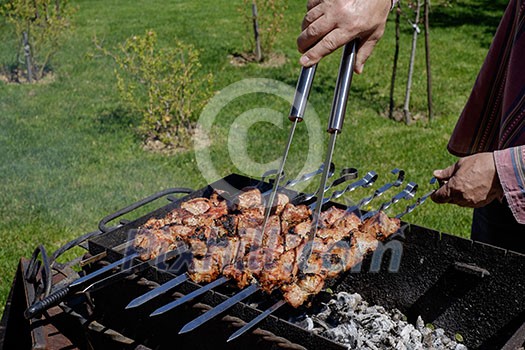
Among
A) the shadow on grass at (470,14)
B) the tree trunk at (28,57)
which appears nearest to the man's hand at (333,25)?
the tree trunk at (28,57)

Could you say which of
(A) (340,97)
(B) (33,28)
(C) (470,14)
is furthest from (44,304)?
(C) (470,14)

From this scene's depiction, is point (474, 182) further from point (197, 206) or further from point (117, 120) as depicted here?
point (117, 120)

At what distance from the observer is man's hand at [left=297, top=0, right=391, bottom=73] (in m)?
1.90

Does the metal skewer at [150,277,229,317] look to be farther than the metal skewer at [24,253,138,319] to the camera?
No

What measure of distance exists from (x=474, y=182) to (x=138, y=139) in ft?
17.0

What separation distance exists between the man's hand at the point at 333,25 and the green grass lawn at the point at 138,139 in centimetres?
294

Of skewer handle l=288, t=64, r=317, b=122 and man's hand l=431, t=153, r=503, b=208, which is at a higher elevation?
skewer handle l=288, t=64, r=317, b=122

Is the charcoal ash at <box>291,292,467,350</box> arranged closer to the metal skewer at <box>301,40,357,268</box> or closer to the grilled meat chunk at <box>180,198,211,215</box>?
the metal skewer at <box>301,40,357,268</box>

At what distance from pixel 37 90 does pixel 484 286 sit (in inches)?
289

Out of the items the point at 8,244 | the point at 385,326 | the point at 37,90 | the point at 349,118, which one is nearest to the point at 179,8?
the point at 37,90

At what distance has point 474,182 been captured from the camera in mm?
1929

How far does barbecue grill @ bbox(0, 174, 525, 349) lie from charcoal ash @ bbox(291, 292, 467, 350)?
0.17 ft

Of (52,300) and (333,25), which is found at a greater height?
(333,25)

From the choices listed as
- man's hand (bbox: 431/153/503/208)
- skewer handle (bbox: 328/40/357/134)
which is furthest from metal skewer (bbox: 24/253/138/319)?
man's hand (bbox: 431/153/503/208)
